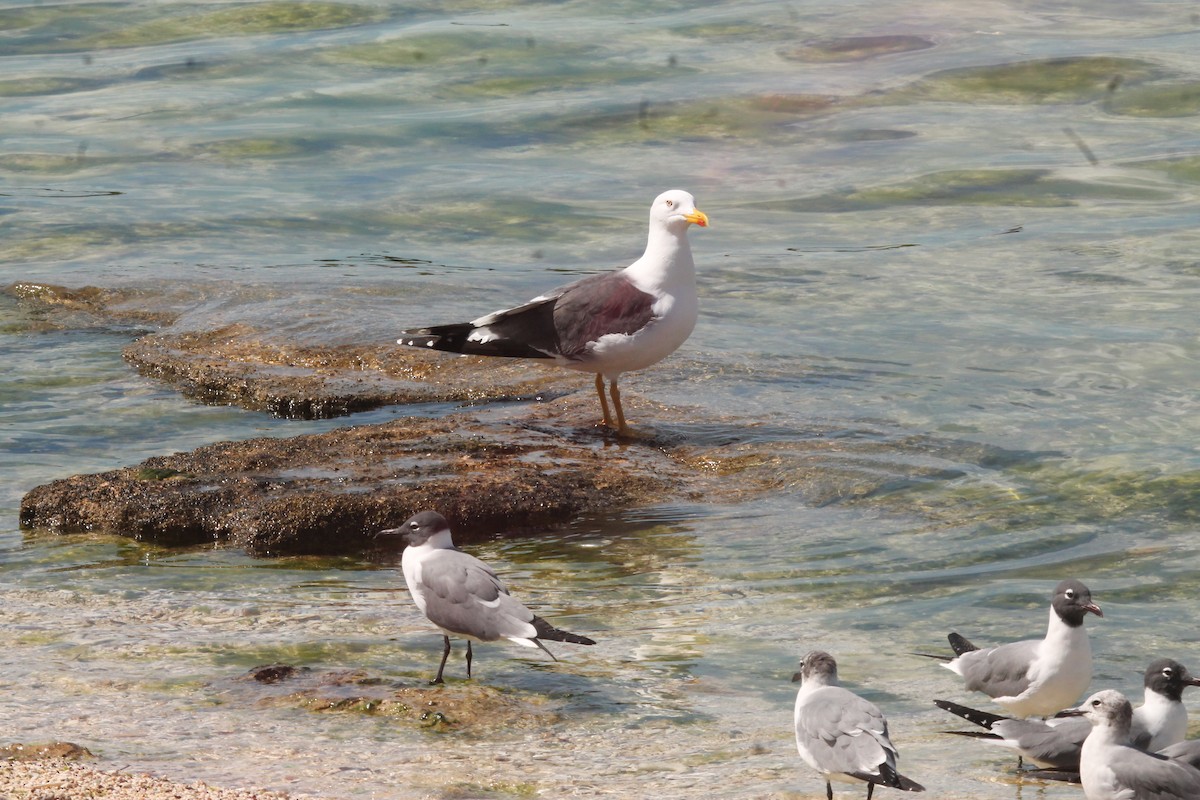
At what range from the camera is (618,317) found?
29.4 feet

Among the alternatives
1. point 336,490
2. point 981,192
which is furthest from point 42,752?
point 981,192

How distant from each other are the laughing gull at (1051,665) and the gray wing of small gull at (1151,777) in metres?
0.70

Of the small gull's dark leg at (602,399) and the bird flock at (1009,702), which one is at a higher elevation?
the bird flock at (1009,702)

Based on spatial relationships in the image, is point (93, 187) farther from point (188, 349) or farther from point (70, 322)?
point (188, 349)

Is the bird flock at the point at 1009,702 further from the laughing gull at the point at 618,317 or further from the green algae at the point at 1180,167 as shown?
the green algae at the point at 1180,167

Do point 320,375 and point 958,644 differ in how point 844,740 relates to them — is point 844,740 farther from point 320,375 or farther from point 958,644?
point 320,375

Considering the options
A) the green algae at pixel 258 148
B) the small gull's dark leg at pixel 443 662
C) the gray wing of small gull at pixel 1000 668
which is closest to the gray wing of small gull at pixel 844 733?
the gray wing of small gull at pixel 1000 668

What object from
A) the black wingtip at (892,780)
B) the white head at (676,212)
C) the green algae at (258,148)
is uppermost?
the white head at (676,212)

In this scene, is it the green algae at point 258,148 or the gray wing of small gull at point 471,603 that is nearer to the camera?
the gray wing of small gull at point 471,603

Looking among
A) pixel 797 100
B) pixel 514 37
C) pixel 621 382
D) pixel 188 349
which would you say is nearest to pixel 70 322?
pixel 188 349

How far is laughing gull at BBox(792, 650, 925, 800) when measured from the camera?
459 centimetres

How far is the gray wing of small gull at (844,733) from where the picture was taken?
4.62 meters

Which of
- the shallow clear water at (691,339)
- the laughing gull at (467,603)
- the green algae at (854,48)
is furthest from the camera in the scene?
the green algae at (854,48)

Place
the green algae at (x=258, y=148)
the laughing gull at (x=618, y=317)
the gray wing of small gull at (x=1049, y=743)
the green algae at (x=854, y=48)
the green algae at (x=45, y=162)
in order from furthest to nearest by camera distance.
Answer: the green algae at (x=854, y=48), the green algae at (x=258, y=148), the green algae at (x=45, y=162), the laughing gull at (x=618, y=317), the gray wing of small gull at (x=1049, y=743)
